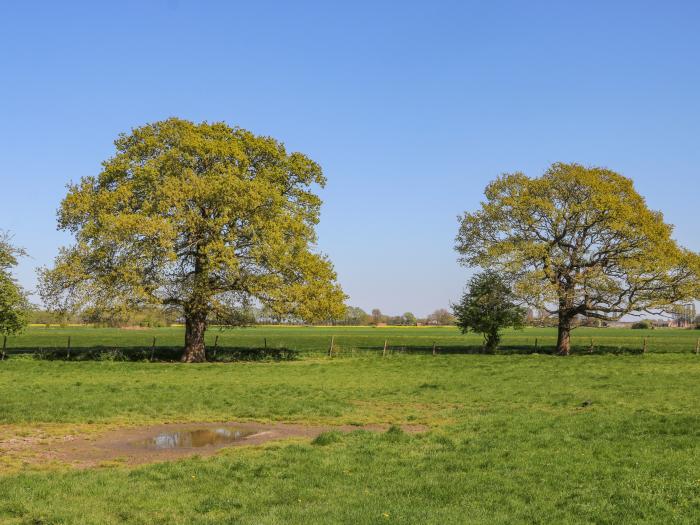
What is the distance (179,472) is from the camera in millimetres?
12852

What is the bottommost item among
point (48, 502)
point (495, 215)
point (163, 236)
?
point (48, 502)

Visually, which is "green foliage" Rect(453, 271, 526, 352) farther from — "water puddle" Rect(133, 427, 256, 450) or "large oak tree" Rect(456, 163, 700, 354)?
"water puddle" Rect(133, 427, 256, 450)

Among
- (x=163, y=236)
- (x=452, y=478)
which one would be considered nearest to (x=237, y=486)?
(x=452, y=478)

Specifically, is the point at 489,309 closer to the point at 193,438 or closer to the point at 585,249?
the point at 585,249

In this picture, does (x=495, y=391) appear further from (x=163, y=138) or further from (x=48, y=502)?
(x=163, y=138)

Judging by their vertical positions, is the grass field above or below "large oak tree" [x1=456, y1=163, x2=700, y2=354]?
below

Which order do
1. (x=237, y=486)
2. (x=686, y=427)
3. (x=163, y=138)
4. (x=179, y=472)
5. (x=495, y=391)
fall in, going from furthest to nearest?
1. (x=163, y=138)
2. (x=495, y=391)
3. (x=686, y=427)
4. (x=179, y=472)
5. (x=237, y=486)

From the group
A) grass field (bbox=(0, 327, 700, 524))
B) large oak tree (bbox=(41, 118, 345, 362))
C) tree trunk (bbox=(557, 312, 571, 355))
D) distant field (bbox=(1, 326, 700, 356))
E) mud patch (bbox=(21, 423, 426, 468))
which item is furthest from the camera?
distant field (bbox=(1, 326, 700, 356))

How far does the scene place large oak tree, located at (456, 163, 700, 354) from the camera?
1892 inches

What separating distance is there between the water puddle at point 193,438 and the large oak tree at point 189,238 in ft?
70.1

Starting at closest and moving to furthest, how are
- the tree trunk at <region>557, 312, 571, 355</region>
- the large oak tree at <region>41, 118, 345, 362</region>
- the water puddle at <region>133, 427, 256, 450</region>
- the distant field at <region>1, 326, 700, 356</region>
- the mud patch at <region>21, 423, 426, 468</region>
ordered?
the mud patch at <region>21, 423, 426, 468</region>
the water puddle at <region>133, 427, 256, 450</region>
the large oak tree at <region>41, 118, 345, 362</region>
the tree trunk at <region>557, 312, 571, 355</region>
the distant field at <region>1, 326, 700, 356</region>

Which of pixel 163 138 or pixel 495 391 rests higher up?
pixel 163 138

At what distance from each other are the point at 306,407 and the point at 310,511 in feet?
40.2

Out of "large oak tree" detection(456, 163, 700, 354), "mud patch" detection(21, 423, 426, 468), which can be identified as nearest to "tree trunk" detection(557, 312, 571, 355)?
"large oak tree" detection(456, 163, 700, 354)
